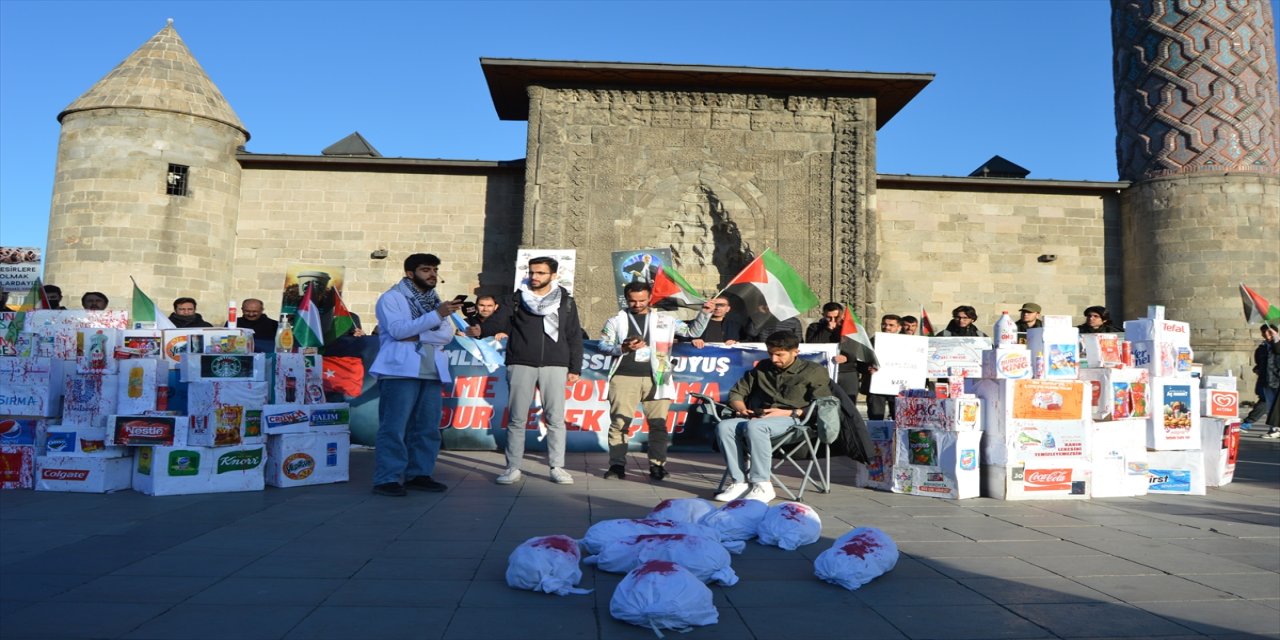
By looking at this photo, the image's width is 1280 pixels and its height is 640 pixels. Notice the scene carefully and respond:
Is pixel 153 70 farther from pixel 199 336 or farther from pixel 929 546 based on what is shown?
pixel 929 546

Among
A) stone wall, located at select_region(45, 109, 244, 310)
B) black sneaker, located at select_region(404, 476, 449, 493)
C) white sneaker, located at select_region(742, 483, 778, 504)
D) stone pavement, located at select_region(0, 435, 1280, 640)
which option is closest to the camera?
stone pavement, located at select_region(0, 435, 1280, 640)

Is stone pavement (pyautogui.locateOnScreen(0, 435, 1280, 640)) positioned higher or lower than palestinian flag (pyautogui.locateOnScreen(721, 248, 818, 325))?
lower

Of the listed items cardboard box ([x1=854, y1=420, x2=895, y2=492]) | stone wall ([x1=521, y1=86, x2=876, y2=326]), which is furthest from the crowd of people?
stone wall ([x1=521, y1=86, x2=876, y2=326])

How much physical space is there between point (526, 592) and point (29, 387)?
210 inches

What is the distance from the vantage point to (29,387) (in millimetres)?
6539

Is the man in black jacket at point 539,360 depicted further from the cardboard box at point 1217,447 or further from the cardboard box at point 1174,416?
the cardboard box at point 1217,447

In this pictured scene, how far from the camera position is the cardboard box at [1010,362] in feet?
21.8

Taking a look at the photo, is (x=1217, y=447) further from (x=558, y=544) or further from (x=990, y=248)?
(x=990, y=248)

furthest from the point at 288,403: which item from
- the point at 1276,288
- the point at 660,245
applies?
the point at 1276,288

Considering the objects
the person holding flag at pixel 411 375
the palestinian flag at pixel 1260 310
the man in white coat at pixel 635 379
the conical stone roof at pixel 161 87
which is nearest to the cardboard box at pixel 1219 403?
the palestinian flag at pixel 1260 310

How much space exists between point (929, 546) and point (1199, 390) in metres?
4.88

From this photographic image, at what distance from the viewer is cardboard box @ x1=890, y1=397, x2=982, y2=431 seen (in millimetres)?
6566

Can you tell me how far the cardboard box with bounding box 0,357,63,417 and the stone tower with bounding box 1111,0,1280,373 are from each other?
61.9ft

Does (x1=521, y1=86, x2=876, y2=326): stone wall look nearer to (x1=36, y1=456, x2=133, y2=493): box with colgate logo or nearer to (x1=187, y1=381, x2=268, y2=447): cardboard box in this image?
(x1=187, y1=381, x2=268, y2=447): cardboard box
